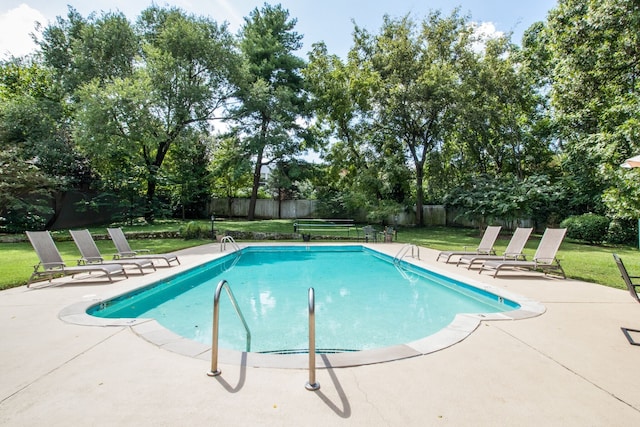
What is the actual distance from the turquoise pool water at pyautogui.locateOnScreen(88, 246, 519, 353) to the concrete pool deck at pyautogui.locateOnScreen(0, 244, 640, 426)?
1.24 meters

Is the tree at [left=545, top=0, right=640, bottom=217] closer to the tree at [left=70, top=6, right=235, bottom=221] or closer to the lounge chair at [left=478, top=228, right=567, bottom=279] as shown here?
the lounge chair at [left=478, top=228, right=567, bottom=279]

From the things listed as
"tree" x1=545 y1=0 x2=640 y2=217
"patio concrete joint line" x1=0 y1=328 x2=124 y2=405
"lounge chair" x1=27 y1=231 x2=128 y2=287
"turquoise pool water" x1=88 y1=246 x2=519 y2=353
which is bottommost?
"turquoise pool water" x1=88 y1=246 x2=519 y2=353

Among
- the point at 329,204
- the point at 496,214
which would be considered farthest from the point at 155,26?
the point at 496,214

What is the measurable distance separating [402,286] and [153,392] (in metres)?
5.78

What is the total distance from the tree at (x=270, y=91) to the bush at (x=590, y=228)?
608 inches

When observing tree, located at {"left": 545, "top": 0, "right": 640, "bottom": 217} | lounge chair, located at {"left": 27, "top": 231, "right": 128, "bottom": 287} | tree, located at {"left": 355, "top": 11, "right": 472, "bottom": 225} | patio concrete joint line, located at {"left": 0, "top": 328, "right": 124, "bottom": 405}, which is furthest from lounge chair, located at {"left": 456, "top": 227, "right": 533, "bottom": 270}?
tree, located at {"left": 355, "top": 11, "right": 472, "bottom": 225}

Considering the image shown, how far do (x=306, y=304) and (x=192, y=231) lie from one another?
31.5 feet

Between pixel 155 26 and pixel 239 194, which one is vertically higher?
pixel 155 26

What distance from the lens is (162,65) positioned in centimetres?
1595

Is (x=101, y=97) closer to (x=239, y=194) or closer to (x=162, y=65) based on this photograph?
(x=162, y=65)

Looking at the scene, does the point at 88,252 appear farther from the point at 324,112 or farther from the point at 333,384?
the point at 324,112

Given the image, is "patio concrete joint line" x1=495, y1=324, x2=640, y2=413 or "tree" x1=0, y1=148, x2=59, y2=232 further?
"tree" x1=0, y1=148, x2=59, y2=232

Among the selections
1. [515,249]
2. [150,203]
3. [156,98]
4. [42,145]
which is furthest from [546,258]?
[42,145]

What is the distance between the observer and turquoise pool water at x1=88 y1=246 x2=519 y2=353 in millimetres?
4363
